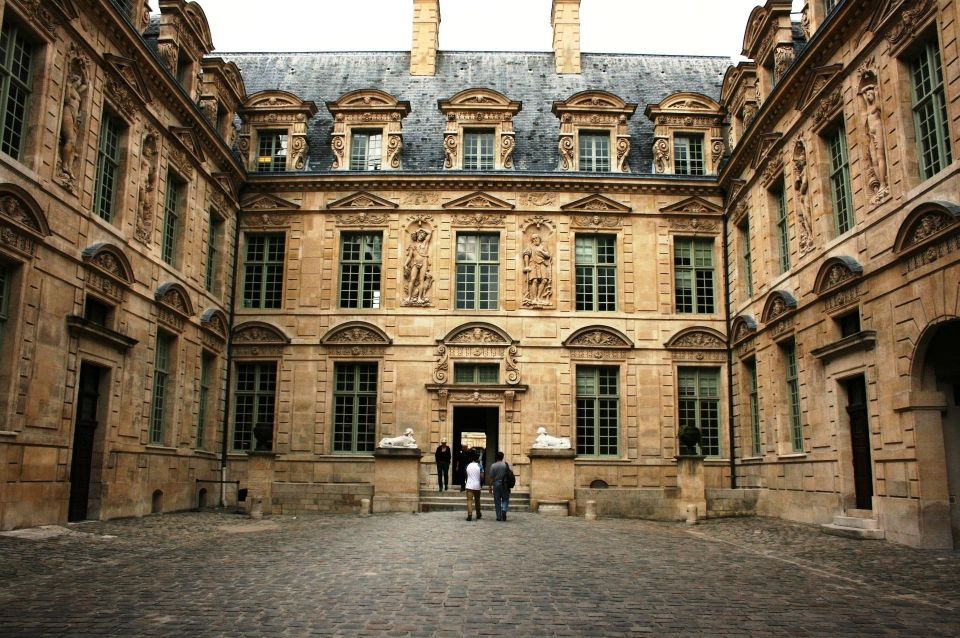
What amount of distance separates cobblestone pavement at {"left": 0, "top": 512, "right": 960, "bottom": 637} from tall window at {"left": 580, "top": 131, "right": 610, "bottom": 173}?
13454mm

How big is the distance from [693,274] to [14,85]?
18.0m

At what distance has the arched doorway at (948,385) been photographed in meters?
13.5

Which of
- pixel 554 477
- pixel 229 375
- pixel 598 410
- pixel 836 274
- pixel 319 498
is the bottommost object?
pixel 319 498

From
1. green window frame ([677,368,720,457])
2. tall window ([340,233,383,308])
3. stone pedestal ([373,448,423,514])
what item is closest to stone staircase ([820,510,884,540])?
green window frame ([677,368,720,457])

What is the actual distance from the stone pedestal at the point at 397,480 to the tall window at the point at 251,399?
5869 millimetres

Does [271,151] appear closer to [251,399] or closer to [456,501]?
[251,399]

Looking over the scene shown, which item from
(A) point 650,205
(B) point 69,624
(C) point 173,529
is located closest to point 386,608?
(B) point 69,624

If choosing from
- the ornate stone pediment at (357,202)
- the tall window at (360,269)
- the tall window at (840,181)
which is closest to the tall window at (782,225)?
the tall window at (840,181)

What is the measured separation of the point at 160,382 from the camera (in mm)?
20203

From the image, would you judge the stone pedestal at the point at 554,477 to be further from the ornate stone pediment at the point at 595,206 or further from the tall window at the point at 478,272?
the ornate stone pediment at the point at 595,206

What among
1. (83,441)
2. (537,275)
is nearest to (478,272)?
(537,275)

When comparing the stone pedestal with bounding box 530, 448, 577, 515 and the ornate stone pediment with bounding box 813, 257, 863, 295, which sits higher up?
the ornate stone pediment with bounding box 813, 257, 863, 295

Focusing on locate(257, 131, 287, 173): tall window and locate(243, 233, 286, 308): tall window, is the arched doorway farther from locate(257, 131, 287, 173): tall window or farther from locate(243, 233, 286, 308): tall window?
locate(257, 131, 287, 173): tall window

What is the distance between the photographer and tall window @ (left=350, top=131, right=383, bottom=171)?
1022 inches
